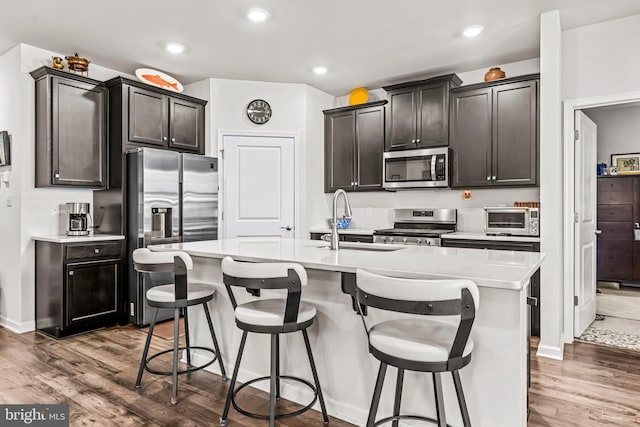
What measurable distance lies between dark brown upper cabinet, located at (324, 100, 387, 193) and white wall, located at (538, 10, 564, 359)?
6.28 ft

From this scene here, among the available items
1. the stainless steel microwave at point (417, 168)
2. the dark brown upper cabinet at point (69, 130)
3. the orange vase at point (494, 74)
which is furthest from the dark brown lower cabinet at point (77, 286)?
the orange vase at point (494, 74)

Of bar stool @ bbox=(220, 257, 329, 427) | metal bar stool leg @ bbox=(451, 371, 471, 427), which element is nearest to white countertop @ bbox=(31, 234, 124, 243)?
bar stool @ bbox=(220, 257, 329, 427)

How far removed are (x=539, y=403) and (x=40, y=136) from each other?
4.47 meters

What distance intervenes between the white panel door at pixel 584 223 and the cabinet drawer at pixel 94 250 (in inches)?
165

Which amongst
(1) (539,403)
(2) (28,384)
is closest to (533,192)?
(1) (539,403)

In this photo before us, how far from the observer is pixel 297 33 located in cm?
358

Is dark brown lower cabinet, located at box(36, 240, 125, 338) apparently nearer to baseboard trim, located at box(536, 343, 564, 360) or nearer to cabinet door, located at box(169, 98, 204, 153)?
cabinet door, located at box(169, 98, 204, 153)

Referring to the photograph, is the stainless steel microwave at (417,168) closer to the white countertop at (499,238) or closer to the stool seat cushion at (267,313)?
the white countertop at (499,238)

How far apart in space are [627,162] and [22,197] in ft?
24.4

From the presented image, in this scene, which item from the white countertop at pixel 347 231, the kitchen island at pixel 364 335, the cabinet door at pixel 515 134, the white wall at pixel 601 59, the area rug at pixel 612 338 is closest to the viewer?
the kitchen island at pixel 364 335

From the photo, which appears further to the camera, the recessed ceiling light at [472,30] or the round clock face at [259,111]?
the round clock face at [259,111]

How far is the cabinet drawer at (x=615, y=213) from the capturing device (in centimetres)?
588

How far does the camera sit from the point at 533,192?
4.11m

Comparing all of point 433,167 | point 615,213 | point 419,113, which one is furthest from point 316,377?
point 615,213
